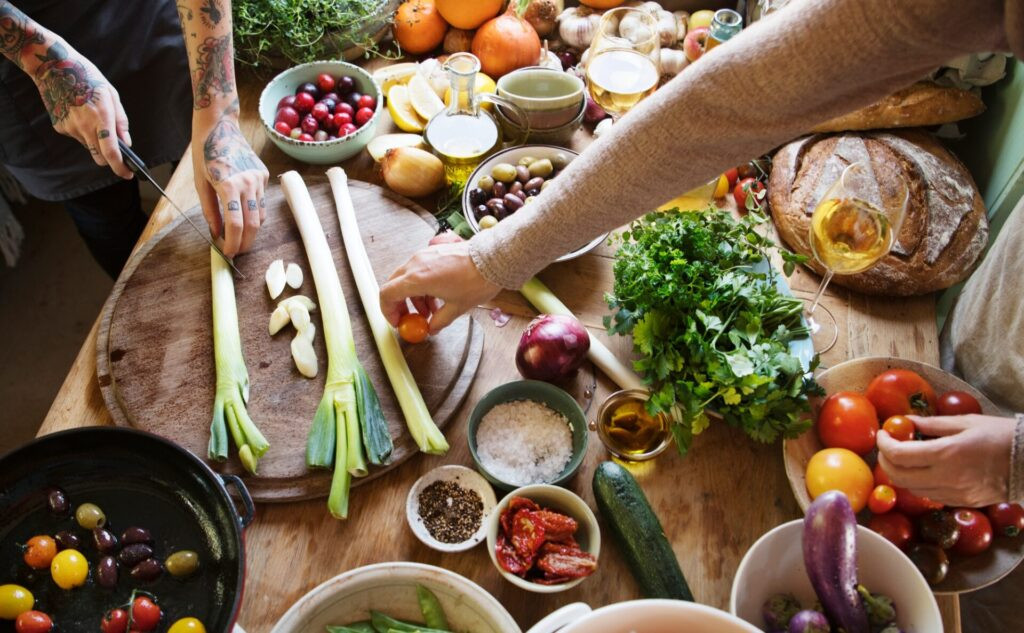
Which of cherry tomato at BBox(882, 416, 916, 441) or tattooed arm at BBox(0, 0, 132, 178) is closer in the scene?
cherry tomato at BBox(882, 416, 916, 441)

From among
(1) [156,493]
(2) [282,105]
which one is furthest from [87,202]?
(1) [156,493]

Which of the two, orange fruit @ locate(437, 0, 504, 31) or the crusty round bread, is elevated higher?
orange fruit @ locate(437, 0, 504, 31)

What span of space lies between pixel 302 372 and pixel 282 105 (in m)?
0.73

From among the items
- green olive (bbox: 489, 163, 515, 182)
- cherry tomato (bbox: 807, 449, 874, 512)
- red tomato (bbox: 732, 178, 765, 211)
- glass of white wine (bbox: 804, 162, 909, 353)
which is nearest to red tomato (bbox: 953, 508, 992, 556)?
cherry tomato (bbox: 807, 449, 874, 512)

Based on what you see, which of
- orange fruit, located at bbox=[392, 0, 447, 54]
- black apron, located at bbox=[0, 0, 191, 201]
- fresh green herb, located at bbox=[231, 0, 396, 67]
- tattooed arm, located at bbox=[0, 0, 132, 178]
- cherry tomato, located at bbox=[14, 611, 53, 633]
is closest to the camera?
cherry tomato, located at bbox=[14, 611, 53, 633]

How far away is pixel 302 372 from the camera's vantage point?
1.31 m

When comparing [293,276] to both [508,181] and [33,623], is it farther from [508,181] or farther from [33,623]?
[33,623]

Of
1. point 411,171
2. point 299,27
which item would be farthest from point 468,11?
point 411,171

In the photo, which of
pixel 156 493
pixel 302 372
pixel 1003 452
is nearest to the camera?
pixel 1003 452

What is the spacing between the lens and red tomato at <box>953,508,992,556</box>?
40.7 inches

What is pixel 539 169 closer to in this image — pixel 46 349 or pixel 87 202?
pixel 87 202

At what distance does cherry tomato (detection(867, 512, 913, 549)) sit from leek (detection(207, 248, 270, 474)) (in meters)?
1.02

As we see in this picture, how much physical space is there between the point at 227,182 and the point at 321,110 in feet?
1.06

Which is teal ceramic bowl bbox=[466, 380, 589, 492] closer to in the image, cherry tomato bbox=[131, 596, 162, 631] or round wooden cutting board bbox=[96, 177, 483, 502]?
round wooden cutting board bbox=[96, 177, 483, 502]
